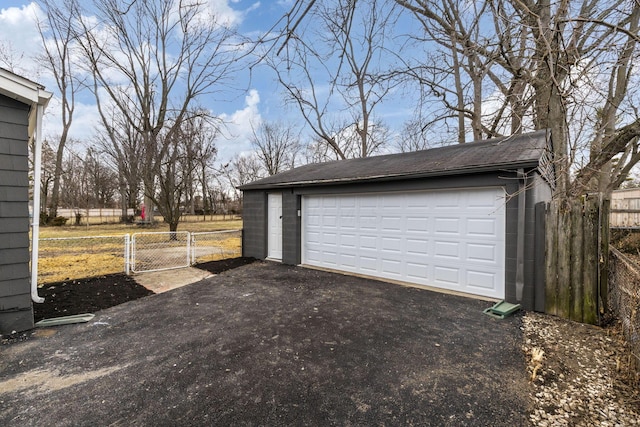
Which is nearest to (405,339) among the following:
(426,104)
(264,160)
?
(426,104)

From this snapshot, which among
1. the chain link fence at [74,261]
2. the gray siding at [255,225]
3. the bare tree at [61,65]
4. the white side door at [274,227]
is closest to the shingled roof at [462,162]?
the white side door at [274,227]

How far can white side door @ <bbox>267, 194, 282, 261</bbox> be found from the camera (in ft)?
26.5

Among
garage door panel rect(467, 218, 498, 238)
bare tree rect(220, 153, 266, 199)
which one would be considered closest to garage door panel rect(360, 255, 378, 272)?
garage door panel rect(467, 218, 498, 238)

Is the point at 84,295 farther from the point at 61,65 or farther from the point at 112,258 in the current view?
the point at 61,65

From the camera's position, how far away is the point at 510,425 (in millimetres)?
2023

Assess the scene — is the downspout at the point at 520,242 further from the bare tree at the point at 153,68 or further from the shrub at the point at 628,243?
the bare tree at the point at 153,68

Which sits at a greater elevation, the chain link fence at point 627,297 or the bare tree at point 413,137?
the bare tree at point 413,137

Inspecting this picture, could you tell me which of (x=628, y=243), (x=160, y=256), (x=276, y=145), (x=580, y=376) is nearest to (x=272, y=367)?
(x=580, y=376)

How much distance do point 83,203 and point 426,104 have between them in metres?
27.5

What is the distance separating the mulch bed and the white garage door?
3850 mm

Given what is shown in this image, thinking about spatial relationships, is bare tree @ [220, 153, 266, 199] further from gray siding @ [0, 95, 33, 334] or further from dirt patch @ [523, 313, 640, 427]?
dirt patch @ [523, 313, 640, 427]

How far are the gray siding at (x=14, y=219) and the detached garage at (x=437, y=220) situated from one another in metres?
4.86

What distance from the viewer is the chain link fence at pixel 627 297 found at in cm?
269

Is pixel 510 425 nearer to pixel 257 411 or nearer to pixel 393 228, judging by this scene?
pixel 257 411
